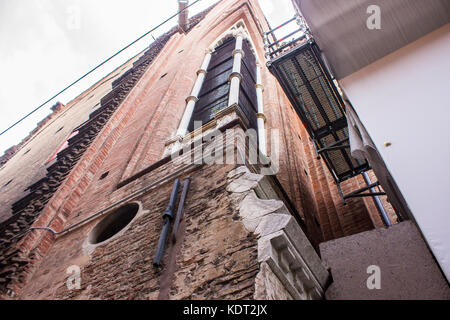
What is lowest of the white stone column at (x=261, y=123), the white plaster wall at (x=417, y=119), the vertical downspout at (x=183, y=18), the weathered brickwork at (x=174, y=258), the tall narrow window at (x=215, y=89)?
the white stone column at (x=261, y=123)

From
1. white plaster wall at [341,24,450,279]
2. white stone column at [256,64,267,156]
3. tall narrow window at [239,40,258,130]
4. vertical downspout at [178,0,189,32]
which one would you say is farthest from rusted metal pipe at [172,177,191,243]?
vertical downspout at [178,0,189,32]

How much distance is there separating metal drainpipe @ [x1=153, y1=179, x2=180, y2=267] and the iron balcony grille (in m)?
3.13

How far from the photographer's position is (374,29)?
5250 millimetres

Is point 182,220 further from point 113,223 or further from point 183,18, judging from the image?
point 183,18

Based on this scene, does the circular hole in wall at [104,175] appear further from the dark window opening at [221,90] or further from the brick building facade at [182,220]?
the dark window opening at [221,90]

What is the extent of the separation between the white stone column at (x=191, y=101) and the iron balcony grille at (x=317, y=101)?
2.57 meters

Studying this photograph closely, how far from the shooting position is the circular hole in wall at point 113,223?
195 inches

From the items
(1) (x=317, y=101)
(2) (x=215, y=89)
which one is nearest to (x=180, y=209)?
(1) (x=317, y=101)

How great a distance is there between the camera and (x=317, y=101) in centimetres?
677

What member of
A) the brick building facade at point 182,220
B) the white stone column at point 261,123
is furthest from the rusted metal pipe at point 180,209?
the white stone column at point 261,123

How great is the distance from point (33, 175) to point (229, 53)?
871 centimetres

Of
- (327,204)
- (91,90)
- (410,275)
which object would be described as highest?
(91,90)
